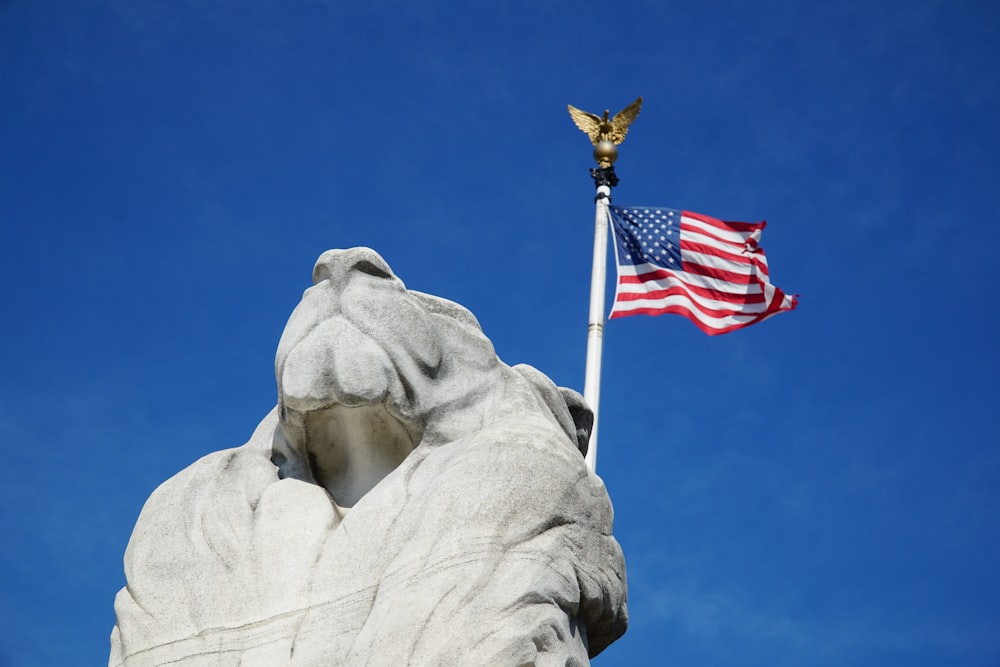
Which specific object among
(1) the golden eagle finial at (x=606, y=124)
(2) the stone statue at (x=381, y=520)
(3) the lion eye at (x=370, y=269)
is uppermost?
(1) the golden eagle finial at (x=606, y=124)

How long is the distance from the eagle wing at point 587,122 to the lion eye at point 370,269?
1112cm

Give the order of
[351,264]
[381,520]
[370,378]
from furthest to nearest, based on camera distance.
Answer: [351,264]
[370,378]
[381,520]

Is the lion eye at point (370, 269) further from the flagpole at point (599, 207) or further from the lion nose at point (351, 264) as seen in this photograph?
the flagpole at point (599, 207)

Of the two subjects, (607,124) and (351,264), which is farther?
(607,124)

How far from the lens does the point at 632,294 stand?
15961mm

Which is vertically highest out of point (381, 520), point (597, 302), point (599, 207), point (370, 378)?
point (599, 207)

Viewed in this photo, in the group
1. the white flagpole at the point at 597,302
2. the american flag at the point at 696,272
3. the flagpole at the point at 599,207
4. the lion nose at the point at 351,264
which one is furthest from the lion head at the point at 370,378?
the american flag at the point at 696,272

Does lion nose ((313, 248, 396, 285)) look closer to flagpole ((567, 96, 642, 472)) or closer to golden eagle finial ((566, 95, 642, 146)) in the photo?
flagpole ((567, 96, 642, 472))

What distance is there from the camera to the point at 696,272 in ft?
52.7

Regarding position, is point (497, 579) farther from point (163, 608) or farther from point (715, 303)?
point (715, 303)

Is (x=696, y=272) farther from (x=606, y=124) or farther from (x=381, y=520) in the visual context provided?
(x=381, y=520)

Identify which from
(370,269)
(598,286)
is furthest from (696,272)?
(370,269)

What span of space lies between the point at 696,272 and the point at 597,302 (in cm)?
121

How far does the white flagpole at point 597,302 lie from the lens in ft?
48.8
